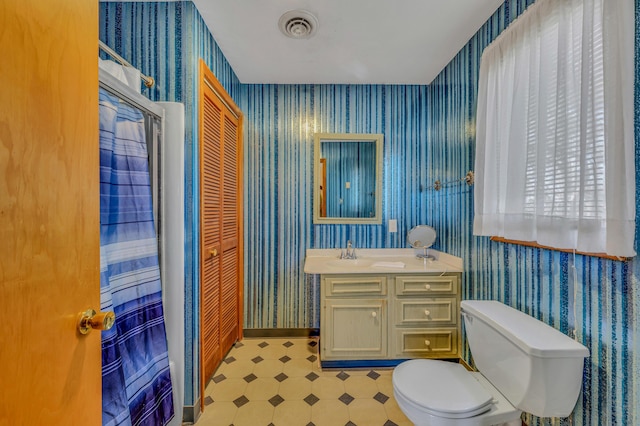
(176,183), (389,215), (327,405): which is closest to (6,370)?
(176,183)

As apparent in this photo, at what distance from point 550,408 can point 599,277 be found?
540 millimetres

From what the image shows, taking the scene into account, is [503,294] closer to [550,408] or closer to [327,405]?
[550,408]

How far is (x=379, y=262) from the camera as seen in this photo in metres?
2.32

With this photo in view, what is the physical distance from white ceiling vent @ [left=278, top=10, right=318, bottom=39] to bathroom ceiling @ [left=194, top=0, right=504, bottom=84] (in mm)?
32

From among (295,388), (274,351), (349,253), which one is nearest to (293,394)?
(295,388)

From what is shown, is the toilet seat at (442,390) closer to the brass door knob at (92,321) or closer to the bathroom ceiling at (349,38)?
the brass door knob at (92,321)

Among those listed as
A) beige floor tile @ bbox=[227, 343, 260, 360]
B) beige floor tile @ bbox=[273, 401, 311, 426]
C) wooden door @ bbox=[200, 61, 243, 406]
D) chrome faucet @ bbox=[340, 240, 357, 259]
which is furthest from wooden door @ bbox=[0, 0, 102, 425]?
chrome faucet @ bbox=[340, 240, 357, 259]

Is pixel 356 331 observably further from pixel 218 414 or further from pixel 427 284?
pixel 218 414

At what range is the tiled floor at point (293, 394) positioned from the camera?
1.61m

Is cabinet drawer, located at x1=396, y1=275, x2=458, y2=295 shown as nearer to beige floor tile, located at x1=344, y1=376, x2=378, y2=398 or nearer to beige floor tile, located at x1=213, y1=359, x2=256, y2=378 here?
beige floor tile, located at x1=344, y1=376, x2=378, y2=398

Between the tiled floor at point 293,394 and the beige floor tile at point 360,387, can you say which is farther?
the beige floor tile at point 360,387

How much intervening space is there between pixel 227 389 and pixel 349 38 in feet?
8.31

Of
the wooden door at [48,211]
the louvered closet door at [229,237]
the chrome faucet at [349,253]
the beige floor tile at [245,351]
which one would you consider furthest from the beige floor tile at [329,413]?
the wooden door at [48,211]

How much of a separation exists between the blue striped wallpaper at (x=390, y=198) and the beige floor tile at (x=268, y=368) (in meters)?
0.43
